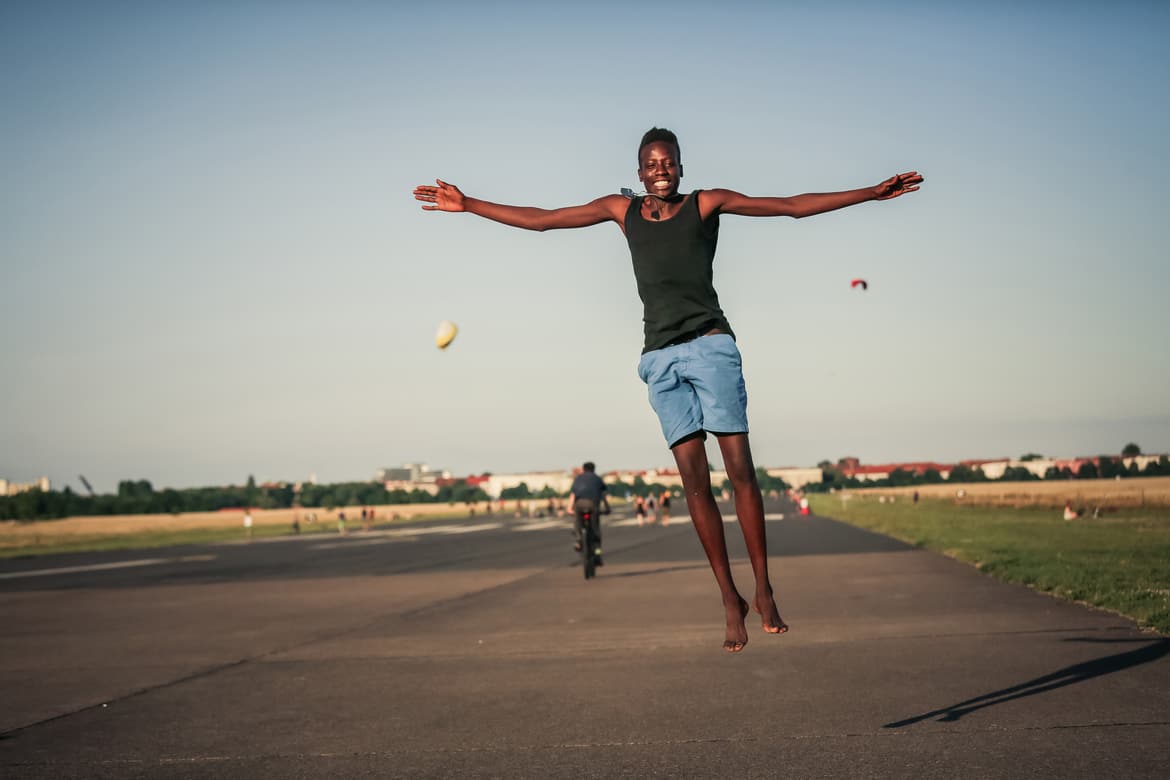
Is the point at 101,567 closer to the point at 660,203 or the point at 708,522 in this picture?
the point at 708,522

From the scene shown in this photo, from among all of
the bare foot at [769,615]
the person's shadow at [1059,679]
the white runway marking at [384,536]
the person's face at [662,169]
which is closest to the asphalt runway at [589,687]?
the person's shadow at [1059,679]

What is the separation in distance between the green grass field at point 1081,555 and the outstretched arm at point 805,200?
711 cm

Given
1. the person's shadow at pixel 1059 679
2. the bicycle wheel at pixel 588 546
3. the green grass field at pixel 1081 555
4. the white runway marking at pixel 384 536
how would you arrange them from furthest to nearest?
the white runway marking at pixel 384 536
the bicycle wheel at pixel 588 546
the green grass field at pixel 1081 555
the person's shadow at pixel 1059 679

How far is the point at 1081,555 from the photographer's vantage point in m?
18.5

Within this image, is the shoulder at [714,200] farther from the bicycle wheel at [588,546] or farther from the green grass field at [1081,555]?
the bicycle wheel at [588,546]

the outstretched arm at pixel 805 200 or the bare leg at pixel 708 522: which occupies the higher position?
the outstretched arm at pixel 805 200

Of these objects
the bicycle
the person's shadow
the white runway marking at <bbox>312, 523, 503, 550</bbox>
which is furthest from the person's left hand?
the white runway marking at <bbox>312, 523, 503, 550</bbox>

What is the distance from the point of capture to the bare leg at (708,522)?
4.10m

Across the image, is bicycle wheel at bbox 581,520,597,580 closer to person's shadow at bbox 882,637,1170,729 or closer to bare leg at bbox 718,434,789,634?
person's shadow at bbox 882,637,1170,729

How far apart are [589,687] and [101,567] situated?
83.2 feet

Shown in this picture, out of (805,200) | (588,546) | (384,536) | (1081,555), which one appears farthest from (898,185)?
(384,536)

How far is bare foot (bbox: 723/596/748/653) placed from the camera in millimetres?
4148

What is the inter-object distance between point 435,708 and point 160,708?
80.1 inches

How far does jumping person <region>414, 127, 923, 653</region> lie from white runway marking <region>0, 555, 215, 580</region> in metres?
25.2
